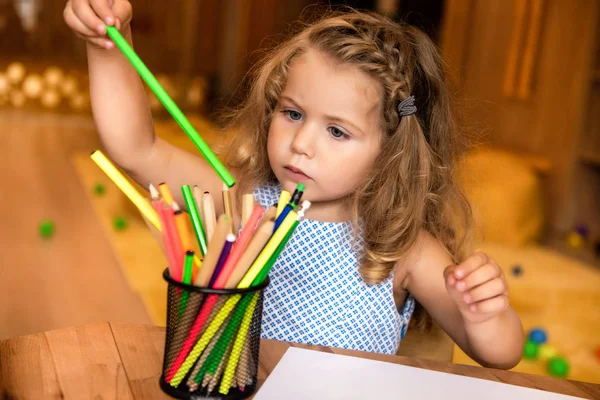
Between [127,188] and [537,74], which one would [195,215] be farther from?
[537,74]

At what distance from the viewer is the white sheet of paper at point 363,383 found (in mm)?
619

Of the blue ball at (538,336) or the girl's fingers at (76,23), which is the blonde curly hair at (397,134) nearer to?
the girl's fingers at (76,23)

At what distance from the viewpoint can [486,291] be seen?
78cm

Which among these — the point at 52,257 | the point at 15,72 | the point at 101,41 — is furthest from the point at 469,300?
the point at 15,72

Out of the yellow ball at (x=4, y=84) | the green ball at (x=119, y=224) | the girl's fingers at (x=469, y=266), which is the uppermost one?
the girl's fingers at (x=469, y=266)

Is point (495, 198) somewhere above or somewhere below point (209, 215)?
below

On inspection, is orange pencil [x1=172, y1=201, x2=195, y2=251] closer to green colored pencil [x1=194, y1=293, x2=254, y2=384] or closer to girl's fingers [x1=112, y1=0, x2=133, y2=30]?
green colored pencil [x1=194, y1=293, x2=254, y2=384]

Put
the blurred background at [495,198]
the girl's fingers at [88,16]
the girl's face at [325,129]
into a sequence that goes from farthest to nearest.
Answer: the blurred background at [495,198], the girl's face at [325,129], the girl's fingers at [88,16]

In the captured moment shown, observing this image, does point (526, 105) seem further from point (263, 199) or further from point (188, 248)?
point (188, 248)

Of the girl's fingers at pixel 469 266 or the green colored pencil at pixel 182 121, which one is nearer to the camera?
the green colored pencil at pixel 182 121

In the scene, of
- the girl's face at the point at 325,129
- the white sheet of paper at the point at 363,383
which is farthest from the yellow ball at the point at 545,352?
the white sheet of paper at the point at 363,383

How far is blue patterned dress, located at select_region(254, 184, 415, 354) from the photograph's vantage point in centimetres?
99

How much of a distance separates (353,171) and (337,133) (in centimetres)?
6

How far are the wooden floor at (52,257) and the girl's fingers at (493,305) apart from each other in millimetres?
1405
